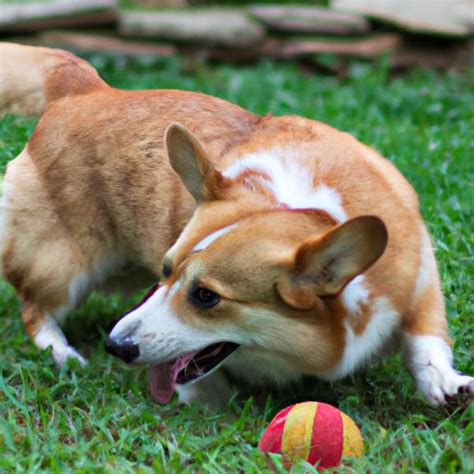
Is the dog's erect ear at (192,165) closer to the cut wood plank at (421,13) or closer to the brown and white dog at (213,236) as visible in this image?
the brown and white dog at (213,236)

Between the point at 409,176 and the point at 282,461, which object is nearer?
the point at 282,461

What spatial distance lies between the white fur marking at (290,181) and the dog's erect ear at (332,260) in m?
0.33

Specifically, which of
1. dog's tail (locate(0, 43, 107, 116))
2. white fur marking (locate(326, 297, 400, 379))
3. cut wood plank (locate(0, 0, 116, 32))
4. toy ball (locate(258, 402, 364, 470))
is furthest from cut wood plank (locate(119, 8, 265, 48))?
toy ball (locate(258, 402, 364, 470))

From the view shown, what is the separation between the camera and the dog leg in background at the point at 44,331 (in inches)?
193

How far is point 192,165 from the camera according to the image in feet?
13.2

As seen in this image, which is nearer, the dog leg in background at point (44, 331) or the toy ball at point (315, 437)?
the toy ball at point (315, 437)

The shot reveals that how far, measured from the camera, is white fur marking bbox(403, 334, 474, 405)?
3893 mm

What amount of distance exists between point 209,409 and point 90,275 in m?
1.04

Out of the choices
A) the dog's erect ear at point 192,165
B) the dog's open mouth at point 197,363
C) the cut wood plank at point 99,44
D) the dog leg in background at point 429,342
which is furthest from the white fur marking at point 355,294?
the cut wood plank at point 99,44

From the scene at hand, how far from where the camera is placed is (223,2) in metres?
10.5

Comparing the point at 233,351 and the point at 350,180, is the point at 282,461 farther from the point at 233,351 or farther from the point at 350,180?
the point at 350,180

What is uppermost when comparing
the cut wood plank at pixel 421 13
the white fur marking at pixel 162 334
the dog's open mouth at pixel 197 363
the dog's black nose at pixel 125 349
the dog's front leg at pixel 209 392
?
the white fur marking at pixel 162 334

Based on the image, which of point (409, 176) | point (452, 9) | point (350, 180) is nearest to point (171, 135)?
point (350, 180)

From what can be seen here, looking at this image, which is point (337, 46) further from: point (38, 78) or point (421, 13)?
point (38, 78)
